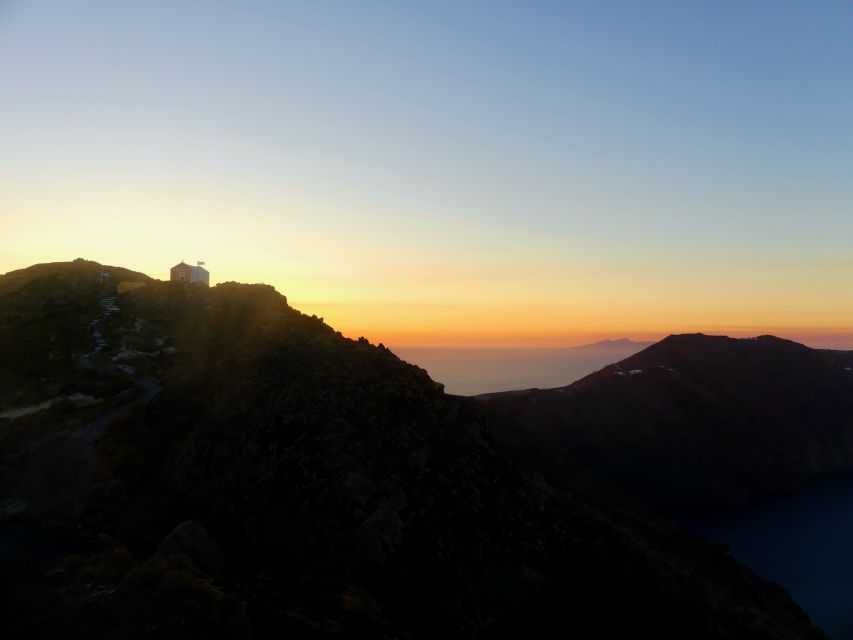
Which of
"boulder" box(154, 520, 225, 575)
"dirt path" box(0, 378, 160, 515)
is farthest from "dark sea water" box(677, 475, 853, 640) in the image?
"dirt path" box(0, 378, 160, 515)

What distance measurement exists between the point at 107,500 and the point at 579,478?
74.1 metres

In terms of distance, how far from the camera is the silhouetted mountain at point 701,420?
4749 inches

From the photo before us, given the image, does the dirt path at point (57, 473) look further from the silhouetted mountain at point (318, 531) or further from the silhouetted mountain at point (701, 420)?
the silhouetted mountain at point (701, 420)

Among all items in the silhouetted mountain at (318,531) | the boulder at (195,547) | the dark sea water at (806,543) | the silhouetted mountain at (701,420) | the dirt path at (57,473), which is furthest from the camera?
the silhouetted mountain at (701,420)

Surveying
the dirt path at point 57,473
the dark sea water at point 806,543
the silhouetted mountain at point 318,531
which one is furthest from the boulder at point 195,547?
the dark sea water at point 806,543

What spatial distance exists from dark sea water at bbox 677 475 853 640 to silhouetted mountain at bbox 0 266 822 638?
4136cm

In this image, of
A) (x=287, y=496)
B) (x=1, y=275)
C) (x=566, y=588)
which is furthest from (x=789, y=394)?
(x=1, y=275)

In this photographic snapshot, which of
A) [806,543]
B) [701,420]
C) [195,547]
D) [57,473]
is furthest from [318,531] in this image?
[701,420]

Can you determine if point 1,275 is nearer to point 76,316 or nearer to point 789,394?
point 76,316

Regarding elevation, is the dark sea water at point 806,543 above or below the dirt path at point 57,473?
below

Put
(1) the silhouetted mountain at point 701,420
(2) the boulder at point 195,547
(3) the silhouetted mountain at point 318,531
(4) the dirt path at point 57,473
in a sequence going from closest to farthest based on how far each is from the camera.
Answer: (3) the silhouetted mountain at point 318,531
(2) the boulder at point 195,547
(4) the dirt path at point 57,473
(1) the silhouetted mountain at point 701,420

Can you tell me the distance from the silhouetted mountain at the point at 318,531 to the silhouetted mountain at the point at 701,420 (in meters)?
74.4

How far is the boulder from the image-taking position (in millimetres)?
25875

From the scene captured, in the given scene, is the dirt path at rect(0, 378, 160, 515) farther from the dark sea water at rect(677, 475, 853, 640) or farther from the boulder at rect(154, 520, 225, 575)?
the dark sea water at rect(677, 475, 853, 640)
